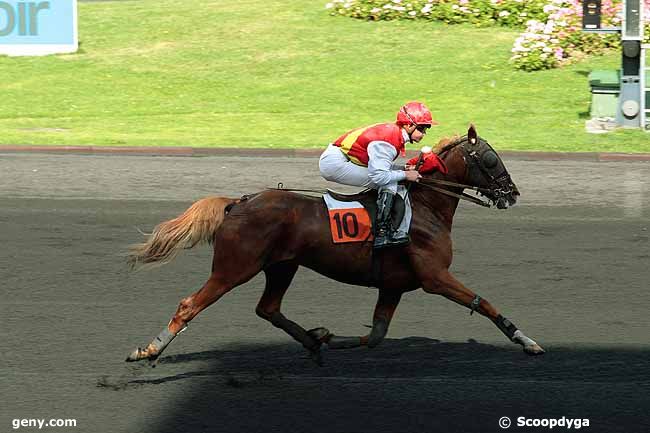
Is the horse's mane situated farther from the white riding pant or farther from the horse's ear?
the white riding pant

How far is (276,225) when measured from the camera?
8.52m

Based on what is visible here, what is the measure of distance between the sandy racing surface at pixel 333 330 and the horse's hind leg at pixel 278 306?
0.16 meters

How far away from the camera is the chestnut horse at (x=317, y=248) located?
8453mm

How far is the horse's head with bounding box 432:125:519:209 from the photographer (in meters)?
9.02

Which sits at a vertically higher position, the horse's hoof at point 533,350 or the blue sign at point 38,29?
the blue sign at point 38,29

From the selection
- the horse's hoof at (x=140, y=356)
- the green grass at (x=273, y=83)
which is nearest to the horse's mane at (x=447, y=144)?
the horse's hoof at (x=140, y=356)

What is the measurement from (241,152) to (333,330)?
34.3 ft

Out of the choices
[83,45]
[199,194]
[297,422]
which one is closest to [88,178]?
[199,194]

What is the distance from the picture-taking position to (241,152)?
19.9 m

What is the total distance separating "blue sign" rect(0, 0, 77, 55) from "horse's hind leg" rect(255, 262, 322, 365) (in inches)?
783

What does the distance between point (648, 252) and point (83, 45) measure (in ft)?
66.4

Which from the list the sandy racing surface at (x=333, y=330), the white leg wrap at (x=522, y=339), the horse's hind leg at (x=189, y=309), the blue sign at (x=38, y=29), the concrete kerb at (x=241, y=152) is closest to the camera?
the sandy racing surface at (x=333, y=330)

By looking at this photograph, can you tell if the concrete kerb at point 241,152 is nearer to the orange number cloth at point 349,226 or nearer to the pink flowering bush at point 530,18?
the pink flowering bush at point 530,18

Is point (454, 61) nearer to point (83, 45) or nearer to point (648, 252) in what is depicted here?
point (83, 45)
